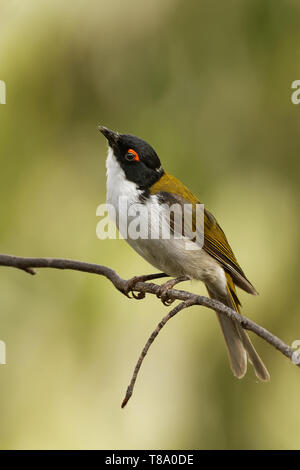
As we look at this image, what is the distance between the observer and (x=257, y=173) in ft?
16.1

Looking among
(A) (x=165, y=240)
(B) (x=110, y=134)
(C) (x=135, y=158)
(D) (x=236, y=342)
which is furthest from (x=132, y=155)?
(D) (x=236, y=342)

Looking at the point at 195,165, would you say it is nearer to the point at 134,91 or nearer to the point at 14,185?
the point at 134,91

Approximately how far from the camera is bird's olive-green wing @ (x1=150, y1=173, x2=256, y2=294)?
2.86 m

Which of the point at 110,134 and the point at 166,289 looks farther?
the point at 110,134

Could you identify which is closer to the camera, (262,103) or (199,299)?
(199,299)

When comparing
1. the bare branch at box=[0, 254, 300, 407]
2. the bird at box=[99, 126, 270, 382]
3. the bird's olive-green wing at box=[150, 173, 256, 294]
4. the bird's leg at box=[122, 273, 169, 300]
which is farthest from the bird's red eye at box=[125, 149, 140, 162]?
the bare branch at box=[0, 254, 300, 407]

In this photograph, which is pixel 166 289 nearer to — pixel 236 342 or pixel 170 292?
pixel 170 292

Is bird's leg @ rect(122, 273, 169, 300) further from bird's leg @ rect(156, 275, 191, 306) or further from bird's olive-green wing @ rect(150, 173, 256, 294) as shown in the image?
bird's olive-green wing @ rect(150, 173, 256, 294)

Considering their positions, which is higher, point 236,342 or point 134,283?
point 134,283

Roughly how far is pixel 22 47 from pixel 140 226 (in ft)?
8.94

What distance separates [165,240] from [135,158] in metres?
0.36

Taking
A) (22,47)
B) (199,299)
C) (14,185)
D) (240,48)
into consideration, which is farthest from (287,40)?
(199,299)

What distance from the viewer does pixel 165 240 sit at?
281cm

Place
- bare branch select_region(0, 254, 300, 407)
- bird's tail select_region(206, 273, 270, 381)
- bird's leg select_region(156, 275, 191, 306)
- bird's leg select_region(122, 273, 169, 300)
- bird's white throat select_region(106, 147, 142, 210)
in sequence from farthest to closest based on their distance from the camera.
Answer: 1. bird's tail select_region(206, 273, 270, 381)
2. bird's white throat select_region(106, 147, 142, 210)
3. bird's leg select_region(156, 275, 191, 306)
4. bird's leg select_region(122, 273, 169, 300)
5. bare branch select_region(0, 254, 300, 407)
